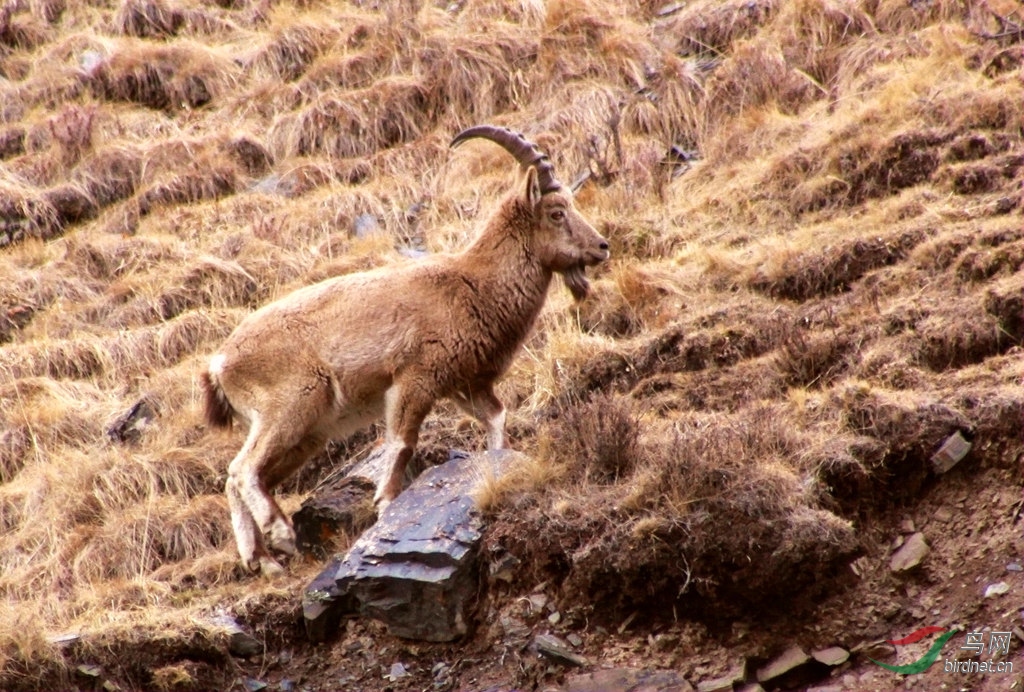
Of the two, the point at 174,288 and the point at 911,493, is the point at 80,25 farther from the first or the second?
the point at 911,493

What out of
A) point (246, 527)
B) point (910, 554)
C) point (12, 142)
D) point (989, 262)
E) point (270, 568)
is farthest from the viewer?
point (12, 142)

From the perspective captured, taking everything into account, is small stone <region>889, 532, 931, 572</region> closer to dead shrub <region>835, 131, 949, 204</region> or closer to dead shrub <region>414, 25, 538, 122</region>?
dead shrub <region>835, 131, 949, 204</region>

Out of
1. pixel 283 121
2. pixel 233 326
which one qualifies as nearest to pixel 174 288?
pixel 233 326

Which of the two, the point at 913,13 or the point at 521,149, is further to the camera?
the point at 913,13

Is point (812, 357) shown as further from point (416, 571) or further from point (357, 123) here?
point (357, 123)

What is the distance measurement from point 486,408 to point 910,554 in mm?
3069

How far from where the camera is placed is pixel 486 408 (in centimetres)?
843

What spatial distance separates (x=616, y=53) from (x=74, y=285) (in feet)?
22.2

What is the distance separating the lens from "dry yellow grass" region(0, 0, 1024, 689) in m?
7.08

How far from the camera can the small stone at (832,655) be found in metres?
6.10

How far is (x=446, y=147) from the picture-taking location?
1395 centimetres

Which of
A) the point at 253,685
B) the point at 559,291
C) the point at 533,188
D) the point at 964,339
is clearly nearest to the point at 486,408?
the point at 533,188

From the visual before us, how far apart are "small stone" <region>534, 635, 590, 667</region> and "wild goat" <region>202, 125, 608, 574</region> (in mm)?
1797

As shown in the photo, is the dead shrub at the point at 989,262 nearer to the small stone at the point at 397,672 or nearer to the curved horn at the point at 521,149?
the curved horn at the point at 521,149
